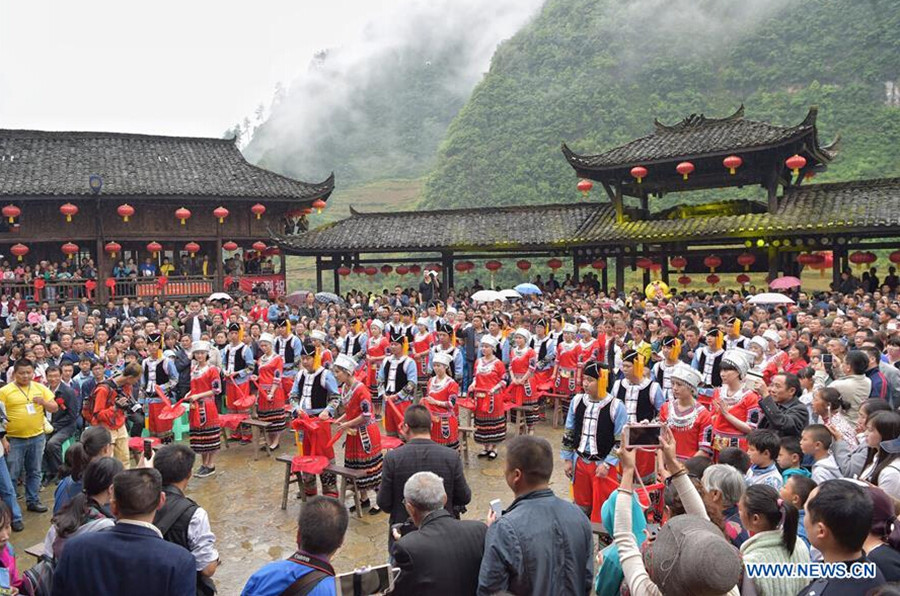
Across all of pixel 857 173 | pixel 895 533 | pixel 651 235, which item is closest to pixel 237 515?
pixel 895 533

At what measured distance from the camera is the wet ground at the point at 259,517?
22.2ft

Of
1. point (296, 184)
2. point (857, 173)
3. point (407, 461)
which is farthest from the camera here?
point (857, 173)

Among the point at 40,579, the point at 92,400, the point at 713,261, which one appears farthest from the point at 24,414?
the point at 713,261

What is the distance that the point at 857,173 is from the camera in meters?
34.5

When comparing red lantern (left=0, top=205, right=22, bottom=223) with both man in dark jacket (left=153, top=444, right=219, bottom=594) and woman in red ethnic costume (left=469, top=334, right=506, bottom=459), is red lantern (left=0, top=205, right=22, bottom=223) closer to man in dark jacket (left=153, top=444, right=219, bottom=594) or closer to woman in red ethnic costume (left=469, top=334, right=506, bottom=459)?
woman in red ethnic costume (left=469, top=334, right=506, bottom=459)

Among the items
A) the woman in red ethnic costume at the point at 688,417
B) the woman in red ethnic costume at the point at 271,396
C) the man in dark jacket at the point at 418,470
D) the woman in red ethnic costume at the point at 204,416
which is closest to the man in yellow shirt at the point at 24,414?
the woman in red ethnic costume at the point at 204,416

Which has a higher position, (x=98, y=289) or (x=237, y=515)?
(x=98, y=289)

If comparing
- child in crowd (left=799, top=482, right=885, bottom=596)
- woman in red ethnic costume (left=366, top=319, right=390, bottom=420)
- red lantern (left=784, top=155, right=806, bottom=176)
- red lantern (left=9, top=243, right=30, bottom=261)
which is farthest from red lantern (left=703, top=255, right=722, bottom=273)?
red lantern (left=9, top=243, right=30, bottom=261)

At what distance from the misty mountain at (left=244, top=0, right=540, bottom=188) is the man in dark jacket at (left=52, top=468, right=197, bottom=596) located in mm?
69017

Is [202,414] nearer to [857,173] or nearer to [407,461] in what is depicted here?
[407,461]

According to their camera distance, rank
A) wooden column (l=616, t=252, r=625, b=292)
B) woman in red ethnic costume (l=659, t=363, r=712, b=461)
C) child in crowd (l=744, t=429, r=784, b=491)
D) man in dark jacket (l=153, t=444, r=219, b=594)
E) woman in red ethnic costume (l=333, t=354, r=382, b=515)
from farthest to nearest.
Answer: wooden column (l=616, t=252, r=625, b=292) → woman in red ethnic costume (l=333, t=354, r=382, b=515) → woman in red ethnic costume (l=659, t=363, r=712, b=461) → child in crowd (l=744, t=429, r=784, b=491) → man in dark jacket (l=153, t=444, r=219, b=594)

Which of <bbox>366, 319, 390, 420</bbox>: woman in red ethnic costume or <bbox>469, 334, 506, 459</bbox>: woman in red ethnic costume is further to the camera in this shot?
<bbox>366, 319, 390, 420</bbox>: woman in red ethnic costume

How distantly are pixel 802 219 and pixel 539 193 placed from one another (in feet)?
89.3

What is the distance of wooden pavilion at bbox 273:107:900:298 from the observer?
62.7 feet
